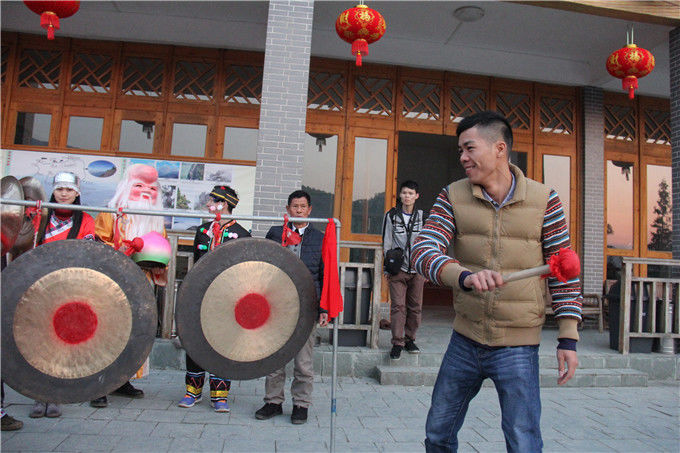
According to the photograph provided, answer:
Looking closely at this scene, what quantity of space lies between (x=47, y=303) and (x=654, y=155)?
10613mm

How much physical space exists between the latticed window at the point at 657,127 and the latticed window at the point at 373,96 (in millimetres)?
5586

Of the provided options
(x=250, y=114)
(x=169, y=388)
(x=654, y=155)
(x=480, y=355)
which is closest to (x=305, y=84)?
(x=250, y=114)

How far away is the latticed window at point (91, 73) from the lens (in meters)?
7.49

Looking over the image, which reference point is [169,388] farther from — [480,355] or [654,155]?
[654,155]

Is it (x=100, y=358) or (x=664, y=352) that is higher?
(x=100, y=358)

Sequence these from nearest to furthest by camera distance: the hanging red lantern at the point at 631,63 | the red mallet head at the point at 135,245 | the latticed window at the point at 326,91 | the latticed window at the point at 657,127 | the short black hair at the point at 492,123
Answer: the short black hair at the point at 492,123 < the red mallet head at the point at 135,245 < the hanging red lantern at the point at 631,63 < the latticed window at the point at 326,91 < the latticed window at the point at 657,127

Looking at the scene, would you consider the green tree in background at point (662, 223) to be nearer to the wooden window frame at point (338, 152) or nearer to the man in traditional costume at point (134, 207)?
the wooden window frame at point (338, 152)

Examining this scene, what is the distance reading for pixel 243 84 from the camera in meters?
7.71

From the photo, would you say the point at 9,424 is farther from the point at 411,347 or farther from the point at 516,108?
the point at 516,108

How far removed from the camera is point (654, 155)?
8812 mm

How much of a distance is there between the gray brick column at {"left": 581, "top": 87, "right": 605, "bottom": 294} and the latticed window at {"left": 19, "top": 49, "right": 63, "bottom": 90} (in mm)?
9976

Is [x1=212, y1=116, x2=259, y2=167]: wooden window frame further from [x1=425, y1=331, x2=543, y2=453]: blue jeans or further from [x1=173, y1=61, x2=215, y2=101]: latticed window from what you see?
[x1=425, y1=331, x2=543, y2=453]: blue jeans

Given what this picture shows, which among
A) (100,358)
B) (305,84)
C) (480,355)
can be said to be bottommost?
(100,358)

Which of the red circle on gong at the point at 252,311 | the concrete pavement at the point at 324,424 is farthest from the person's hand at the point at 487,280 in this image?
the concrete pavement at the point at 324,424
